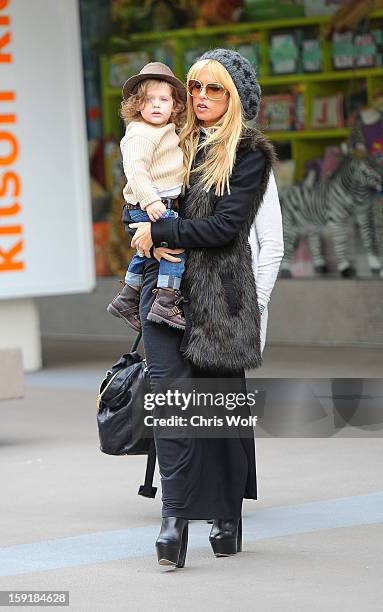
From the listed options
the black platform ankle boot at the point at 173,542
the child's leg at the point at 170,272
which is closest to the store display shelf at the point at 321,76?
the child's leg at the point at 170,272

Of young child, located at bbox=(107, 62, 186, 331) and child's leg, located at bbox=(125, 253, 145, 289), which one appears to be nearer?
young child, located at bbox=(107, 62, 186, 331)

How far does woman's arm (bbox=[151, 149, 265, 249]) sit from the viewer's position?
595 cm

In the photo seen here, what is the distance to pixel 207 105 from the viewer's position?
6055mm

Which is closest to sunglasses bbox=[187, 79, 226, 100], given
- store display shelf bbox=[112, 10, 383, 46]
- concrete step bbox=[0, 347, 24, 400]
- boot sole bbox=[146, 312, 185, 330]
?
boot sole bbox=[146, 312, 185, 330]

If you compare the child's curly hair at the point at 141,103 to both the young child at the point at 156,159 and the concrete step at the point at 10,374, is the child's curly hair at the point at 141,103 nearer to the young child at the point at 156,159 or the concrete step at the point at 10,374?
the young child at the point at 156,159

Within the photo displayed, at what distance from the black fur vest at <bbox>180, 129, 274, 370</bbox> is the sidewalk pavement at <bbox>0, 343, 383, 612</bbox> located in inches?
32.6

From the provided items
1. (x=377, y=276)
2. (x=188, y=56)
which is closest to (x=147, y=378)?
(x=377, y=276)

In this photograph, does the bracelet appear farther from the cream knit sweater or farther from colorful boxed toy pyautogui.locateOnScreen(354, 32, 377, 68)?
colorful boxed toy pyautogui.locateOnScreen(354, 32, 377, 68)

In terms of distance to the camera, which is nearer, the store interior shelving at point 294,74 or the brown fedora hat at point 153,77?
the brown fedora hat at point 153,77

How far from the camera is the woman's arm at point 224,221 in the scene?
5.95 metres

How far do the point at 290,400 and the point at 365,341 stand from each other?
3.32 m

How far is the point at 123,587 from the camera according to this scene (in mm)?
5703

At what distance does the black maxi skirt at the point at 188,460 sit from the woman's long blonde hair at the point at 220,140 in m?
0.40

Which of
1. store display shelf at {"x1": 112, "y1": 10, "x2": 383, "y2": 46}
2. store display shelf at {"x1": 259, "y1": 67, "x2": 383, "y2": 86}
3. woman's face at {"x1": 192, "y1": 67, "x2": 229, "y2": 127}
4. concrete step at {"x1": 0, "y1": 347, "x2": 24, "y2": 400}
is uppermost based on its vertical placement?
store display shelf at {"x1": 112, "y1": 10, "x2": 383, "y2": 46}
